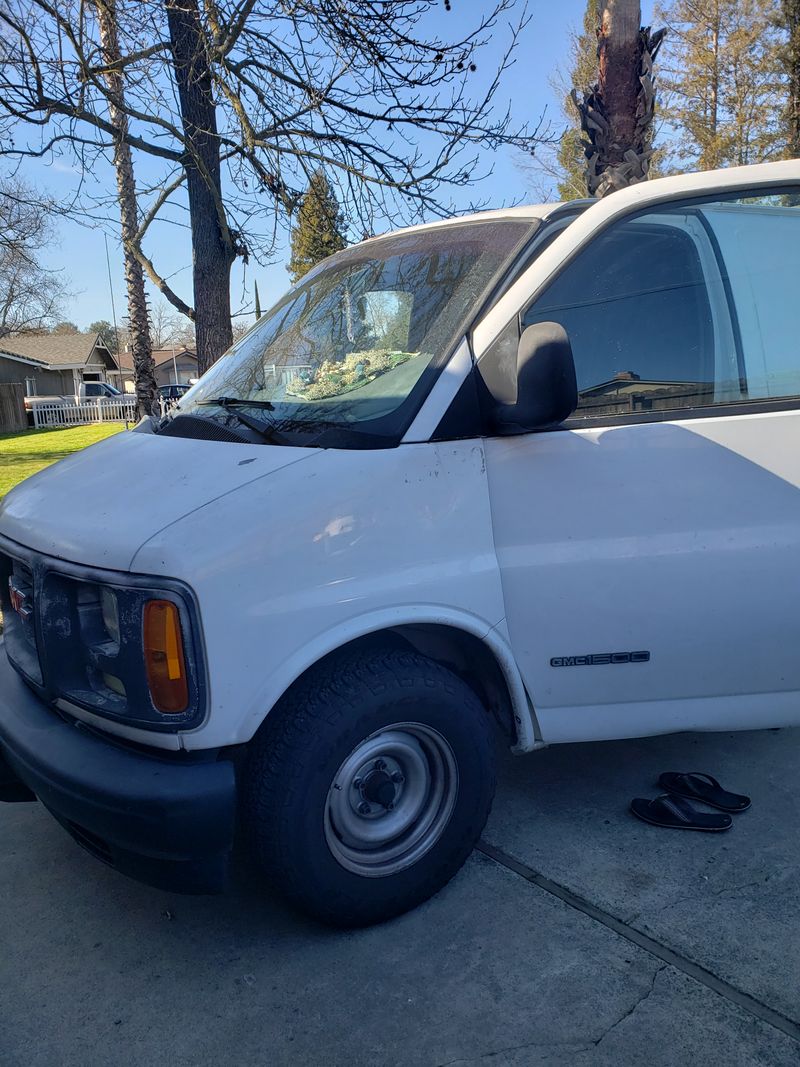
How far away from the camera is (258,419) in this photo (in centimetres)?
302

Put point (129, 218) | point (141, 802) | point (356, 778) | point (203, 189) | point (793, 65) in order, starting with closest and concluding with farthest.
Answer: point (141, 802), point (356, 778), point (203, 189), point (129, 218), point (793, 65)

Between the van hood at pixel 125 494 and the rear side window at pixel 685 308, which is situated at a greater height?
the rear side window at pixel 685 308

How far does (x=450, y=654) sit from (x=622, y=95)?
6004 mm

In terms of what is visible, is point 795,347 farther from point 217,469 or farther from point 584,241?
point 217,469

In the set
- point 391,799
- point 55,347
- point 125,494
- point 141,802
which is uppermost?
point 55,347

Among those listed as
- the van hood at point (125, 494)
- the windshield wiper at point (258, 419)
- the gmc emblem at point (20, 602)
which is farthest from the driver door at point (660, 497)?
the gmc emblem at point (20, 602)

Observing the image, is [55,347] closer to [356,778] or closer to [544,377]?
[356,778]

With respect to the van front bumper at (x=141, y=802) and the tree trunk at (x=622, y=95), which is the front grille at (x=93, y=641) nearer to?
the van front bumper at (x=141, y=802)

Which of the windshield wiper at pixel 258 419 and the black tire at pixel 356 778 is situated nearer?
the black tire at pixel 356 778

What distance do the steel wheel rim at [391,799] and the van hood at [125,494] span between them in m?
0.88

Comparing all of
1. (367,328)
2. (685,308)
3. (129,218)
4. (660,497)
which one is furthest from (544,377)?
(129,218)

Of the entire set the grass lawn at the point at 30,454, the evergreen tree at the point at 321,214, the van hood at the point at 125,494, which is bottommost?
the grass lawn at the point at 30,454

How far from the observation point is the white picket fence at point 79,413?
35.3m

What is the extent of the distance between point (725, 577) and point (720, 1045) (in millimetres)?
1359
